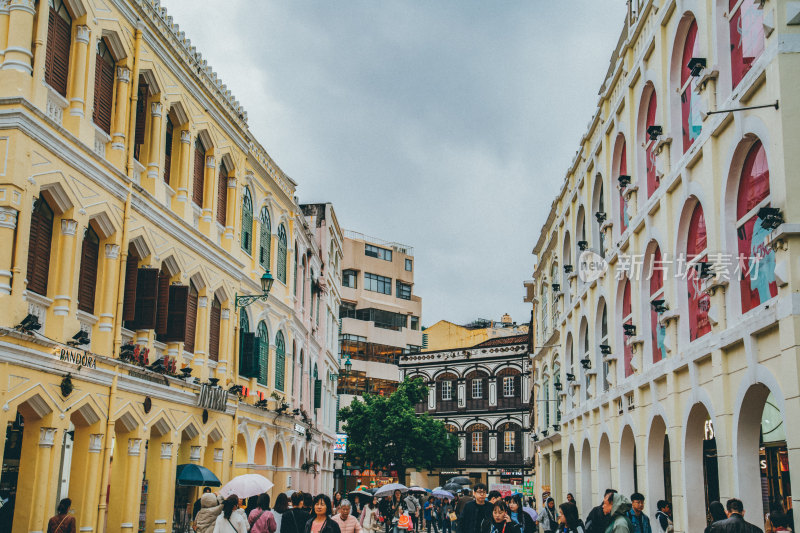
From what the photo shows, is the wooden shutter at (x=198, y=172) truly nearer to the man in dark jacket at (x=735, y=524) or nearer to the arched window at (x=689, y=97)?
the arched window at (x=689, y=97)

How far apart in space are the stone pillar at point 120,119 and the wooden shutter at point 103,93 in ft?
0.40

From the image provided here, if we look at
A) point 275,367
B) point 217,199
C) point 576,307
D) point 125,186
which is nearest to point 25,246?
point 125,186

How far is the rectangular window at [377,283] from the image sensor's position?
64.8m

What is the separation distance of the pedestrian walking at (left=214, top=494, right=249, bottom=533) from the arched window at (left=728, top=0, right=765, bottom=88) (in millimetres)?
9512

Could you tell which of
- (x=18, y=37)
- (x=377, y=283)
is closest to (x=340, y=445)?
(x=377, y=283)

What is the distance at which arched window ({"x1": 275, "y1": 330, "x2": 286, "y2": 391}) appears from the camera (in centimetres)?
2891

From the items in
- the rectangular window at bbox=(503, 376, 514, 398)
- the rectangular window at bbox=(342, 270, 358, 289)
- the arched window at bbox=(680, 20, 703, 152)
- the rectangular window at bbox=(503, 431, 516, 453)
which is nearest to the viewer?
the arched window at bbox=(680, 20, 703, 152)

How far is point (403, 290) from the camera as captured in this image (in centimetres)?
6769

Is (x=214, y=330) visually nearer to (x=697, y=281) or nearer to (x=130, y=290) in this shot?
(x=130, y=290)

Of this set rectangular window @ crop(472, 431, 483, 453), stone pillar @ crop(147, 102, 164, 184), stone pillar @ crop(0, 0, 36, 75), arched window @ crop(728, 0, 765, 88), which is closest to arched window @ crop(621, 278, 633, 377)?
arched window @ crop(728, 0, 765, 88)

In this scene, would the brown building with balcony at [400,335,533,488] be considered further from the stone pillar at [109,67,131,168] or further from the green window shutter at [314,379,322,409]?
the stone pillar at [109,67,131,168]

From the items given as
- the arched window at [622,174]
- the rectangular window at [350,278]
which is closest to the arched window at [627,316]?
the arched window at [622,174]

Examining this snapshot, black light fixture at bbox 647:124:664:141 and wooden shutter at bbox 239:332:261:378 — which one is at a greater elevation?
black light fixture at bbox 647:124:664:141

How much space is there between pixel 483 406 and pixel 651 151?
1742 inches
